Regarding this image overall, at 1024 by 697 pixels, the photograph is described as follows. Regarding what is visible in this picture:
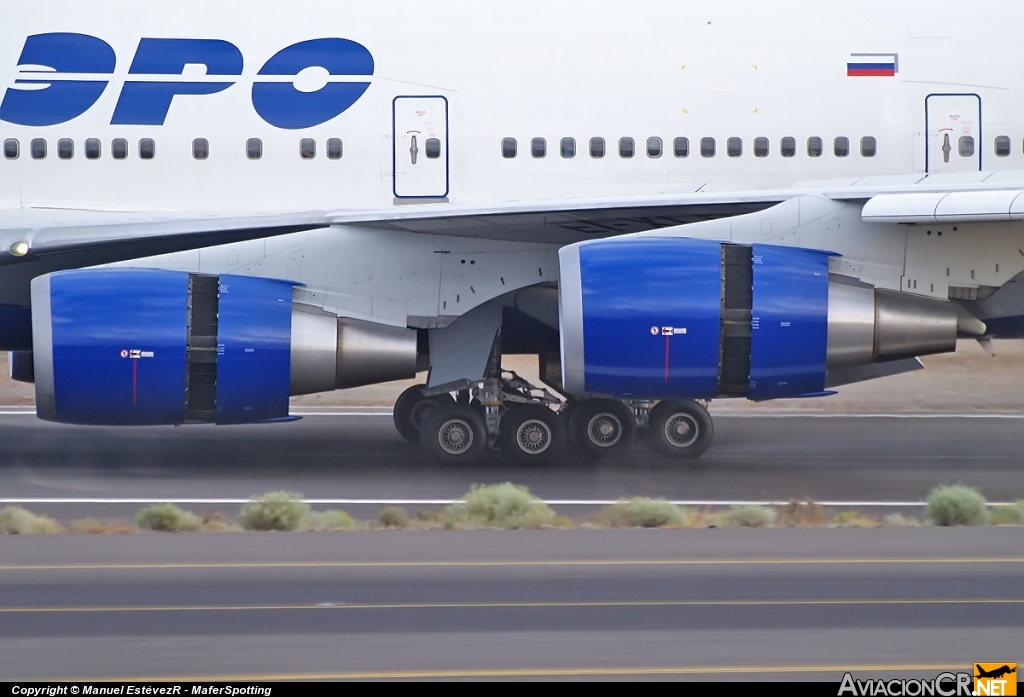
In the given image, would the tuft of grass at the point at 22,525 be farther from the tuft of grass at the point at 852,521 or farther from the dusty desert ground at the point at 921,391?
the dusty desert ground at the point at 921,391

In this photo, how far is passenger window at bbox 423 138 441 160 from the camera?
1427 centimetres

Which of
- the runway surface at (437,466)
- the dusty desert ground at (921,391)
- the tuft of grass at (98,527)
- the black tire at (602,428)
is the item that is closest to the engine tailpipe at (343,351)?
the runway surface at (437,466)

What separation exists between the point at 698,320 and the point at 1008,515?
11.8 feet

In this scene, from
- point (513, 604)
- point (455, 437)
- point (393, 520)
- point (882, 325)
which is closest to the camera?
point (513, 604)

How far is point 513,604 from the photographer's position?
293 inches

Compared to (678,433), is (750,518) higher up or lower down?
lower down

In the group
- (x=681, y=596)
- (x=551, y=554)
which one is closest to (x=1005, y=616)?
(x=681, y=596)

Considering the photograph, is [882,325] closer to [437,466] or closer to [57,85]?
[437,466]

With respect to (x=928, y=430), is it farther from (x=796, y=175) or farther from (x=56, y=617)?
(x=56, y=617)

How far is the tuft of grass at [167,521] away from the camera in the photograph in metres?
9.85

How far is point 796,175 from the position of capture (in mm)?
14438

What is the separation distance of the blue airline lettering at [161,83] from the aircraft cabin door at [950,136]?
6.14 m

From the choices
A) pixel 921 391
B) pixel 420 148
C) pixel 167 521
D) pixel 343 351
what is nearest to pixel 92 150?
pixel 420 148

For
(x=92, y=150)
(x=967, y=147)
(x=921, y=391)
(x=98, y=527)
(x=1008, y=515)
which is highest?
(x=967, y=147)
